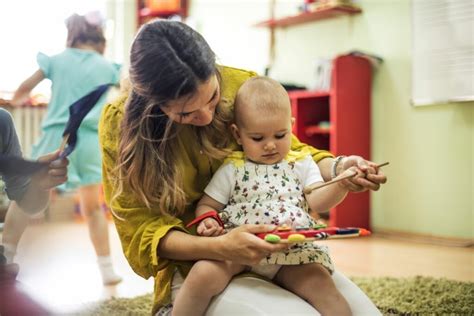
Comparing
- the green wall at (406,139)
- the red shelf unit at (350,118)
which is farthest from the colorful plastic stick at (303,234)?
the red shelf unit at (350,118)

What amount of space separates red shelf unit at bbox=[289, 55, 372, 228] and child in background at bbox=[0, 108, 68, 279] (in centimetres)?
228

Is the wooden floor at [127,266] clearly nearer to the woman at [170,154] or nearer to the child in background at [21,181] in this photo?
the child in background at [21,181]

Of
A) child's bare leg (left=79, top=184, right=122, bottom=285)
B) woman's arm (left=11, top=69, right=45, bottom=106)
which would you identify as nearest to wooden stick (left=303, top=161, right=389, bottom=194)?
woman's arm (left=11, top=69, right=45, bottom=106)

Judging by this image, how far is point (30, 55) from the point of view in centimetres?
209

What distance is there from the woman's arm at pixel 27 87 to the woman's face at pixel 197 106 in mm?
883

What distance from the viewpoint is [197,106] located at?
0.98m

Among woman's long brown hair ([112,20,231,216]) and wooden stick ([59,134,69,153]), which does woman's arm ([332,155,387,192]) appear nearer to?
woman's long brown hair ([112,20,231,216])

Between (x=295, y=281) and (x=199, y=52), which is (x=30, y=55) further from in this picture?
(x=295, y=281)

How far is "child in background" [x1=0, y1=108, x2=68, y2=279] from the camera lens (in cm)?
103

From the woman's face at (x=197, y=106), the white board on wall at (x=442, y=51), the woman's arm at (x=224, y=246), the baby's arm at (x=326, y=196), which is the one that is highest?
the white board on wall at (x=442, y=51)

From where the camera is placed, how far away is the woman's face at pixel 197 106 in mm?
971

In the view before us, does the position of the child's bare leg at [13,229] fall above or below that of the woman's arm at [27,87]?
below

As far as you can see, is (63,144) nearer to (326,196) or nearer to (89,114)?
(326,196)

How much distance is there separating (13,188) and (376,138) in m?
2.59
